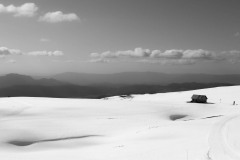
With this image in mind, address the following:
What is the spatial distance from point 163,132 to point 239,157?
11.3 m

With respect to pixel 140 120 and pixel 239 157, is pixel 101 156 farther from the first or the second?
pixel 140 120

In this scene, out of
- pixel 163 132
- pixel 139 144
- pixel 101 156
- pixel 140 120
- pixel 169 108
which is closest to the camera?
pixel 101 156

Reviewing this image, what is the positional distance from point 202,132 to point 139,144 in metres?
6.99

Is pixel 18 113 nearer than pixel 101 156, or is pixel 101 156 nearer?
pixel 101 156

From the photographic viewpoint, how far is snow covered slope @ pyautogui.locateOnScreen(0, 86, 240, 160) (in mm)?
20081

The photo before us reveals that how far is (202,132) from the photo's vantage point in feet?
89.4

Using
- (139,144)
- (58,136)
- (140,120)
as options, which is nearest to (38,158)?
(139,144)

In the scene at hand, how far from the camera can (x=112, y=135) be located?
31.2m

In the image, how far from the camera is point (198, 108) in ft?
183

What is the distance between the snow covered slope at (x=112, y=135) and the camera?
20.1 meters

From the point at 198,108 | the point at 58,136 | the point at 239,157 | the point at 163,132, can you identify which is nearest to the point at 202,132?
the point at 163,132

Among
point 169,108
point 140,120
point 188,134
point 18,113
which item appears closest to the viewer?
point 188,134

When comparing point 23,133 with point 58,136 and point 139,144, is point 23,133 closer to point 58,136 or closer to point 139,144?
point 58,136

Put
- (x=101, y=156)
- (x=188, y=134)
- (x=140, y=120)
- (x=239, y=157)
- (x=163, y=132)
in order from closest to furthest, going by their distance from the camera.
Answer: (x=239, y=157) → (x=101, y=156) → (x=188, y=134) → (x=163, y=132) → (x=140, y=120)
